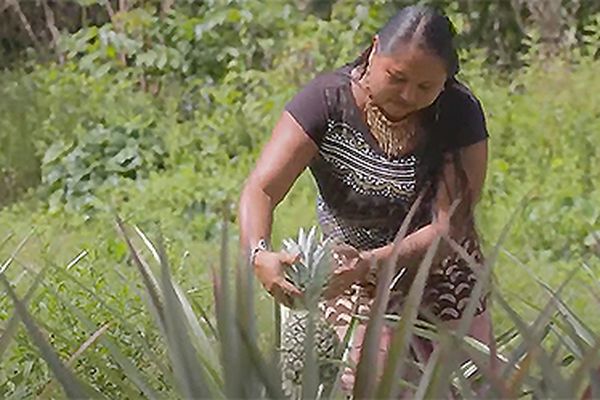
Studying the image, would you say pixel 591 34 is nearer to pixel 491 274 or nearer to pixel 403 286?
pixel 403 286

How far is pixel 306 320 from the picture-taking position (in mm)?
1652

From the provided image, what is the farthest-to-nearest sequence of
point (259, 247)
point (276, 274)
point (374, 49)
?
point (374, 49) < point (259, 247) < point (276, 274)

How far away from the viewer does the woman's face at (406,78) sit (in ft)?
8.25

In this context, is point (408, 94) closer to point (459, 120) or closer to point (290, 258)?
point (459, 120)

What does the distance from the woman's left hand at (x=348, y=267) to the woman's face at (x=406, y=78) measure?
0.31m

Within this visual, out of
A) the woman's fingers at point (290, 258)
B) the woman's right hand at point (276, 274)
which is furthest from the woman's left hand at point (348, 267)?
the woman's fingers at point (290, 258)

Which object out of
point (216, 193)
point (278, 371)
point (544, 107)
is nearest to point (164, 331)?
point (278, 371)

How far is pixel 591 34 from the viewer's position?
820cm

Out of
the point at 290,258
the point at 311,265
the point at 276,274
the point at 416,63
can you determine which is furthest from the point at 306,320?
the point at 416,63

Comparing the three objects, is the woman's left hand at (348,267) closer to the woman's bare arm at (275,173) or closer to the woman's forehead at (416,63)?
the woman's bare arm at (275,173)

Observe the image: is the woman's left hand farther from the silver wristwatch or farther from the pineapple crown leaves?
the pineapple crown leaves

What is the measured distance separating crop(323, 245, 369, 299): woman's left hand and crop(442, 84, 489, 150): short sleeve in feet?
1.25

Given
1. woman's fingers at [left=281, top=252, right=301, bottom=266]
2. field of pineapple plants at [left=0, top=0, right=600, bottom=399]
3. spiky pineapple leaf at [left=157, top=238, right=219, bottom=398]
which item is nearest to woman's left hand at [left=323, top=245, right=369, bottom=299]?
woman's fingers at [left=281, top=252, right=301, bottom=266]

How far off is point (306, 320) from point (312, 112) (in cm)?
105
